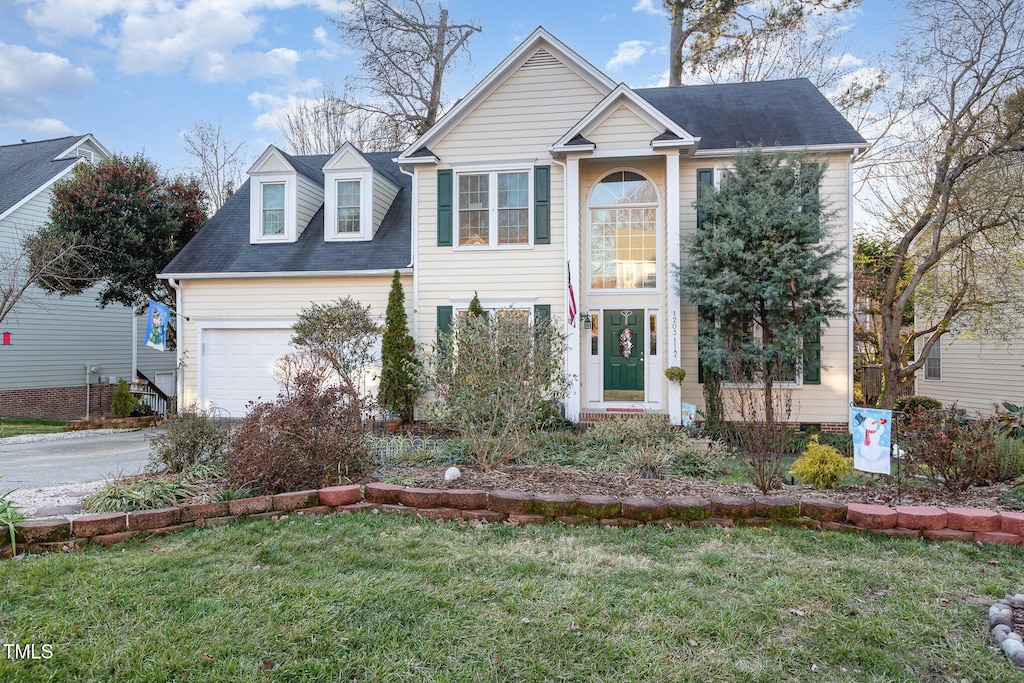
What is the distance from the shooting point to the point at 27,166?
55.8 ft

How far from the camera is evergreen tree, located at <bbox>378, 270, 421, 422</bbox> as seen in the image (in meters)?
10.7

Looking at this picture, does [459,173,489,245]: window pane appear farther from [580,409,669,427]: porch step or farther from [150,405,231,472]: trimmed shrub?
[150,405,231,472]: trimmed shrub

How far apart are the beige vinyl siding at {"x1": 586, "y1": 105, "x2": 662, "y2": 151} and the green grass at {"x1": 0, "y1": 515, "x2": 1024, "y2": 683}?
8.24m

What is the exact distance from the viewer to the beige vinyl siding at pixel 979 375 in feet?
42.9

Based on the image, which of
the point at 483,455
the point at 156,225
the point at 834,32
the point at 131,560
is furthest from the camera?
the point at 834,32

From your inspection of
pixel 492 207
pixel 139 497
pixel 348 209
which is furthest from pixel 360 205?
pixel 139 497

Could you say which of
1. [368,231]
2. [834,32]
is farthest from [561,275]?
[834,32]

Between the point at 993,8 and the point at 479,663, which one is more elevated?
the point at 993,8

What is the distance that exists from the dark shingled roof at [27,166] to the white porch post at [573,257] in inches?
609

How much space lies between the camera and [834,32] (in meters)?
16.1

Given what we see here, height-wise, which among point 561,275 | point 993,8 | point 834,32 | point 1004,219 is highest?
point 834,32

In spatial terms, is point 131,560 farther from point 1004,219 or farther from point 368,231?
point 1004,219

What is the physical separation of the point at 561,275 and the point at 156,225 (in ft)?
33.2

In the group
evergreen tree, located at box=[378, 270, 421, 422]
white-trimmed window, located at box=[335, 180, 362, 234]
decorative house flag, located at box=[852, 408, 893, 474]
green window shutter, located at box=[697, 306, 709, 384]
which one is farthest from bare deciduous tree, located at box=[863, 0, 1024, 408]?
white-trimmed window, located at box=[335, 180, 362, 234]
